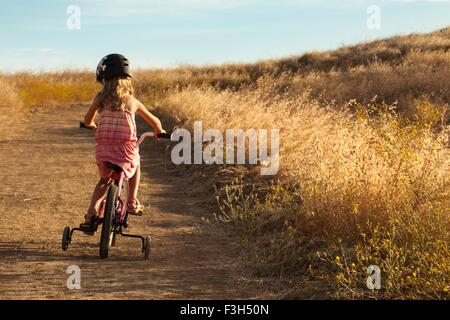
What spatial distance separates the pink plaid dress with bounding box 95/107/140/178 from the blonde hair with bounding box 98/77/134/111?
0.23 ft

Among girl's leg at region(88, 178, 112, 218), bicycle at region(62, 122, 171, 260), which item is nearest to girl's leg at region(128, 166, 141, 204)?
bicycle at region(62, 122, 171, 260)

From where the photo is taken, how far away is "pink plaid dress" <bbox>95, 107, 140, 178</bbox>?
5.71 m

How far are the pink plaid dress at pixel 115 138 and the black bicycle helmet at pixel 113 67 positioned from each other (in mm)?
339

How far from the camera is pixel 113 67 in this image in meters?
5.63

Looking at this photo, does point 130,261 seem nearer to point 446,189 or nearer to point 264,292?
point 264,292

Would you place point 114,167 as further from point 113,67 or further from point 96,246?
point 96,246

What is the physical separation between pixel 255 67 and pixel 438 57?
13408 mm

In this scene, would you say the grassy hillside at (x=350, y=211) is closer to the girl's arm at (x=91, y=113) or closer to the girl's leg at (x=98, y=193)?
the girl's leg at (x=98, y=193)

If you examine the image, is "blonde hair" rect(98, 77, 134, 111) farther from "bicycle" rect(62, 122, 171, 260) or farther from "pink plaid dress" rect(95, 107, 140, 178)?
"bicycle" rect(62, 122, 171, 260)

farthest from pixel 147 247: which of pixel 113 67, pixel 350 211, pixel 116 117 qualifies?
pixel 350 211

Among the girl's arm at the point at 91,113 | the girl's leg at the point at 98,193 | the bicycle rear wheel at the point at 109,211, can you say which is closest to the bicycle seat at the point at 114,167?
the bicycle rear wheel at the point at 109,211

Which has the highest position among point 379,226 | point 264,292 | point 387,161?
point 387,161

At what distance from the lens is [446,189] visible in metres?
6.09
